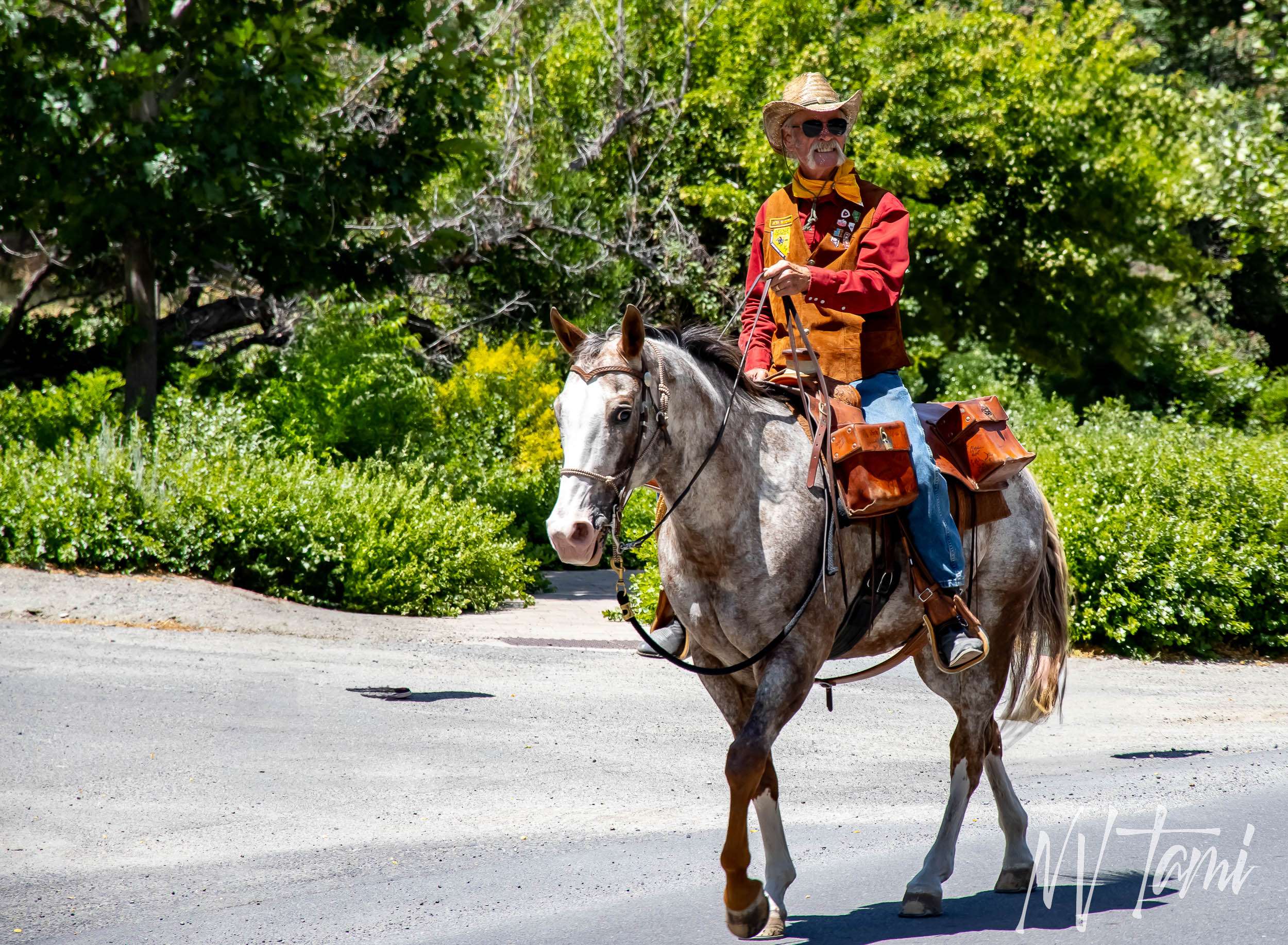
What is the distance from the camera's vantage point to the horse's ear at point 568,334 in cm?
416

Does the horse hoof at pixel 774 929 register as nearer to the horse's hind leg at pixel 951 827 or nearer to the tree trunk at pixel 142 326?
the horse's hind leg at pixel 951 827

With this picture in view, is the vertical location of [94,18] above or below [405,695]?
above

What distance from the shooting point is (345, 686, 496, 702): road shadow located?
859 cm

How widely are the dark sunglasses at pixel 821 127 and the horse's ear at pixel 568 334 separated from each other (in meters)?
1.32

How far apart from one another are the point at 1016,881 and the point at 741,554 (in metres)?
2.03

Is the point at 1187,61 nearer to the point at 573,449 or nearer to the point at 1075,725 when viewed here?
the point at 1075,725

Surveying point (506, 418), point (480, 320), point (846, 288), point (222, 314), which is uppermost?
point (480, 320)

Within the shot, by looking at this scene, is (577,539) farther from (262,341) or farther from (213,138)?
(262,341)

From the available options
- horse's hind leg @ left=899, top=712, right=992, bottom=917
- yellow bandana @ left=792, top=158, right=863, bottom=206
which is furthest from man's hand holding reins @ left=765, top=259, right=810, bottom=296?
horse's hind leg @ left=899, top=712, right=992, bottom=917

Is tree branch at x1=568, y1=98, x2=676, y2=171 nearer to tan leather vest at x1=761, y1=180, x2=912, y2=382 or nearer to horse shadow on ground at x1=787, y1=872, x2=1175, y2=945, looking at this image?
tan leather vest at x1=761, y1=180, x2=912, y2=382

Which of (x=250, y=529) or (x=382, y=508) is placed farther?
(x=382, y=508)

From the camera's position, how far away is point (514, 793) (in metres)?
6.53

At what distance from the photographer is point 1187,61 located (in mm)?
29094

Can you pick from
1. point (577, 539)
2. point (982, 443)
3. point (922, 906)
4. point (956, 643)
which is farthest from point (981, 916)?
point (577, 539)
